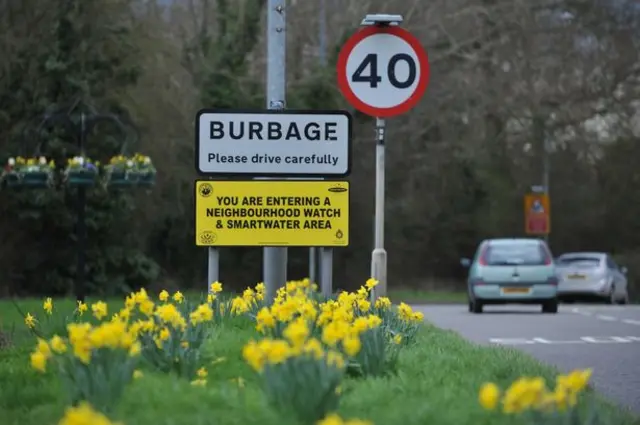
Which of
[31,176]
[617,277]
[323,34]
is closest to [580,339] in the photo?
[31,176]

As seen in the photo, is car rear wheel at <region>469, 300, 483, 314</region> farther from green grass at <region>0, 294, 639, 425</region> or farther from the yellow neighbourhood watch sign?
green grass at <region>0, 294, 639, 425</region>

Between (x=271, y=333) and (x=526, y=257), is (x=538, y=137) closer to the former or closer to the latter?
(x=526, y=257)

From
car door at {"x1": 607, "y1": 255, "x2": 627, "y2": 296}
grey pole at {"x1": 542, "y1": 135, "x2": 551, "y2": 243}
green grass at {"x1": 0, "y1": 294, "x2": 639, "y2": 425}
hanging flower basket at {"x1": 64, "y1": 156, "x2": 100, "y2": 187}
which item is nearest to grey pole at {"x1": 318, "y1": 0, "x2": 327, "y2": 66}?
grey pole at {"x1": 542, "y1": 135, "x2": 551, "y2": 243}

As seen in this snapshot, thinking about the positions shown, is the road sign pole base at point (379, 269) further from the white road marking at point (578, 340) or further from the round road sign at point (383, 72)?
the white road marking at point (578, 340)

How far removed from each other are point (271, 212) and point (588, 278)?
29651 mm

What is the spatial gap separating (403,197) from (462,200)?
3706 mm

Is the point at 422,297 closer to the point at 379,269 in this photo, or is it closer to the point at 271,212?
the point at 379,269

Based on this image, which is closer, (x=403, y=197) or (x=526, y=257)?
(x=526, y=257)

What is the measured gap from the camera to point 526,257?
97.5 ft

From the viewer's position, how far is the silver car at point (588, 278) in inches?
1607

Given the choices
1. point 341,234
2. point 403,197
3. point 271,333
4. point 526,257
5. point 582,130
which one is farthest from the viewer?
point 403,197

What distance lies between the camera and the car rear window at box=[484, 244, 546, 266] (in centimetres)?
2958

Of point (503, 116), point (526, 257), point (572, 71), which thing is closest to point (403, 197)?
point (503, 116)

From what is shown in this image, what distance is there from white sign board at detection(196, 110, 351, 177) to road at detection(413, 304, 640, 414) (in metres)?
2.72
